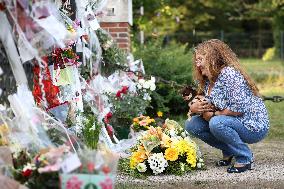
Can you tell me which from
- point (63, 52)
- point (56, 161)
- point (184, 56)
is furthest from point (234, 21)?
point (56, 161)

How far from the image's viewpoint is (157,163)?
636 cm

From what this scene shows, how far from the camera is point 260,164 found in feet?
23.0

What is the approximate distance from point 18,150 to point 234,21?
35.3 m

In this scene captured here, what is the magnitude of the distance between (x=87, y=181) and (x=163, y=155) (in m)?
2.35

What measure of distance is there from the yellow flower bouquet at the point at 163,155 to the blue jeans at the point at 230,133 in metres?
0.21

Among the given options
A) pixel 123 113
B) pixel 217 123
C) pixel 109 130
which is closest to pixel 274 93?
pixel 123 113

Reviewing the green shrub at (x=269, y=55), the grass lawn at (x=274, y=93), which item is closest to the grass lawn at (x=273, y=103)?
the grass lawn at (x=274, y=93)

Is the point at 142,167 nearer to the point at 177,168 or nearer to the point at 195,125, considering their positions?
the point at 177,168

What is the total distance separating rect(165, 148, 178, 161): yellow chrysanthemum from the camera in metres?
6.39

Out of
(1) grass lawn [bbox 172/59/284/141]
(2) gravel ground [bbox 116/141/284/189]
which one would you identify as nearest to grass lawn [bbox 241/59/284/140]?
(1) grass lawn [bbox 172/59/284/141]

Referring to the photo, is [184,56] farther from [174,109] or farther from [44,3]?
[44,3]

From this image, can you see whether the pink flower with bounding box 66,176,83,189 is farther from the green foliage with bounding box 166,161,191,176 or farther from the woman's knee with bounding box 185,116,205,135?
the woman's knee with bounding box 185,116,205,135

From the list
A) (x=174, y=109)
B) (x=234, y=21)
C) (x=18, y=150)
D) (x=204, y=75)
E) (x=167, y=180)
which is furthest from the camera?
(x=234, y=21)

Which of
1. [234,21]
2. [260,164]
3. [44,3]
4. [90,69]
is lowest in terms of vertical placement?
[234,21]
